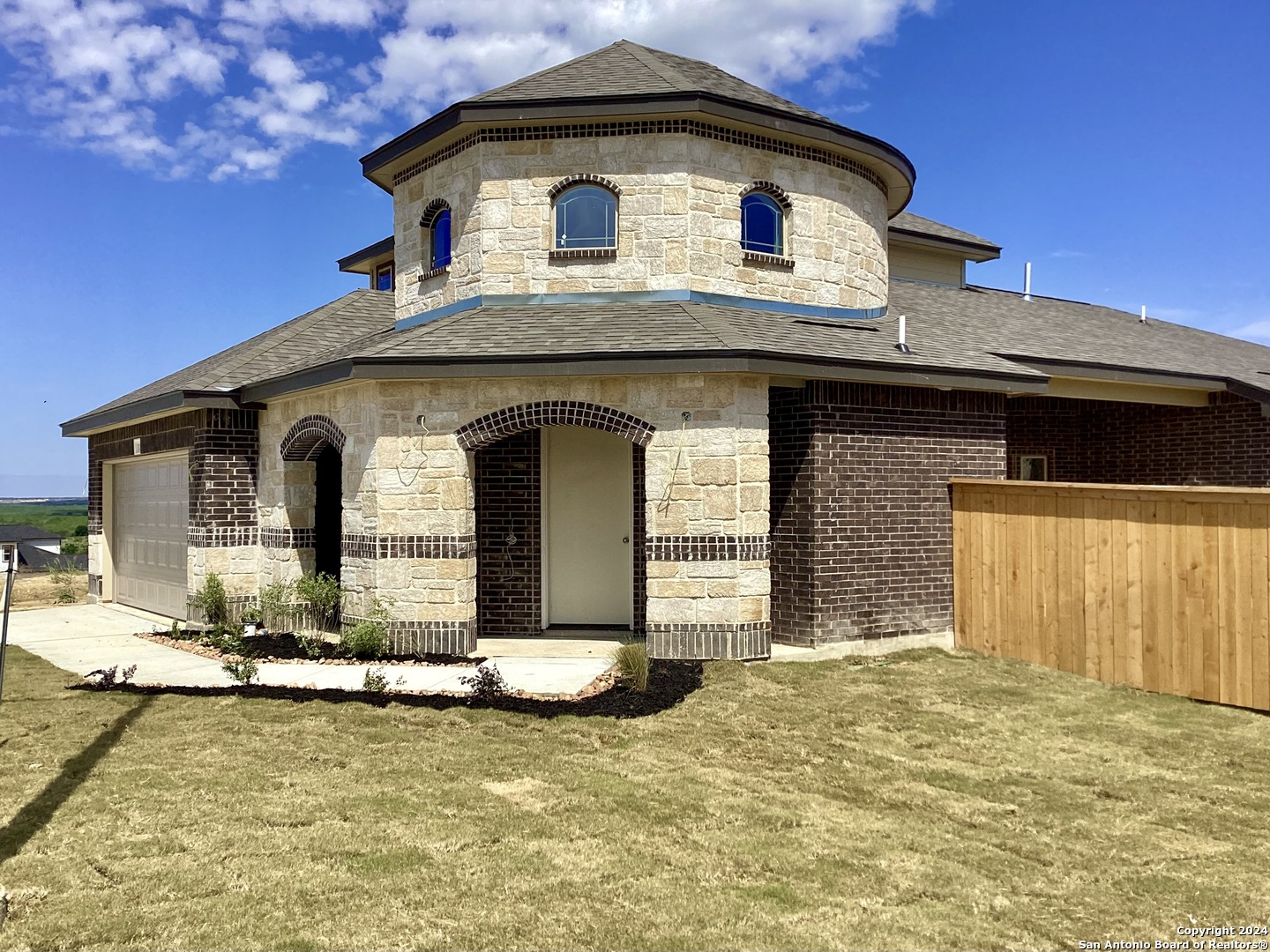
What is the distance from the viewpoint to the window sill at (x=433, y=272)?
12.9 m

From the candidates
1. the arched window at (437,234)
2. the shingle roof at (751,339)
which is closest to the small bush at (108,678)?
the shingle roof at (751,339)

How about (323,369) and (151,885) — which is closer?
(151,885)

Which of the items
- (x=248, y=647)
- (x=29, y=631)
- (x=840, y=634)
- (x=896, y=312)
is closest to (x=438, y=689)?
(x=248, y=647)

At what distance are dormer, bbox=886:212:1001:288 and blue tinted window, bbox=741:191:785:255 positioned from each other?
5.52 metres

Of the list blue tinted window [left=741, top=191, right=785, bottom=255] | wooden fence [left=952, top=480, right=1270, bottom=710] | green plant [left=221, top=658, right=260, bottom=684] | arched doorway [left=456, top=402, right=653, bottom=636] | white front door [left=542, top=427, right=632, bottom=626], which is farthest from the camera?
white front door [left=542, top=427, right=632, bottom=626]

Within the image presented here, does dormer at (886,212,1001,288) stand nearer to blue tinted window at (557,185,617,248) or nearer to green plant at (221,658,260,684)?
blue tinted window at (557,185,617,248)

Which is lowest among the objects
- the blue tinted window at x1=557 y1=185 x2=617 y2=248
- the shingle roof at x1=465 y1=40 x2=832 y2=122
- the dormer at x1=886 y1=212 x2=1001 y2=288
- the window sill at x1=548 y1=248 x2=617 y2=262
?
the window sill at x1=548 y1=248 x2=617 y2=262

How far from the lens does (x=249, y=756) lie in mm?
6980

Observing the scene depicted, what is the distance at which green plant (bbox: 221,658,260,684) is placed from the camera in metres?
9.45

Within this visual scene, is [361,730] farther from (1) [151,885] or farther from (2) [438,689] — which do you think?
(1) [151,885]

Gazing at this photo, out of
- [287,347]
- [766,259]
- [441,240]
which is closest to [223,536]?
[287,347]

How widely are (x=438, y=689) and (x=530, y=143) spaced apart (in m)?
7.01

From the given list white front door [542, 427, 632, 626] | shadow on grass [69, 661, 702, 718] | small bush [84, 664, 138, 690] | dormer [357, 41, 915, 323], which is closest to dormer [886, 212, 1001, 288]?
dormer [357, 41, 915, 323]

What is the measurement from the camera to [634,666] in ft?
29.7
